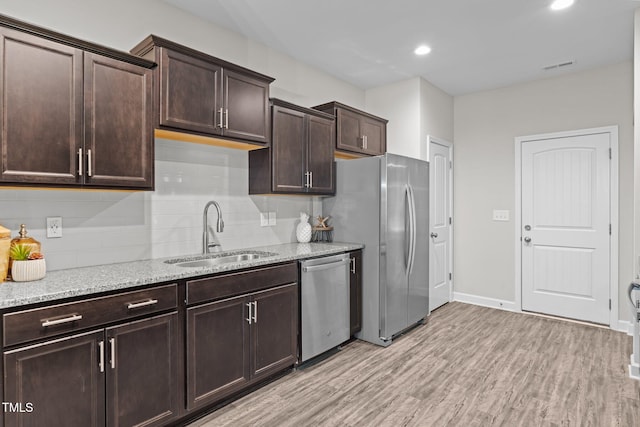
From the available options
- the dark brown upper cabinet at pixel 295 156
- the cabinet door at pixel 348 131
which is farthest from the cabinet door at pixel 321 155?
the cabinet door at pixel 348 131

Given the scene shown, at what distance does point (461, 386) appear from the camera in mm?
2621

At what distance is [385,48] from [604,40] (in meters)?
2.01

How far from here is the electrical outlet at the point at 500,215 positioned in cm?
455

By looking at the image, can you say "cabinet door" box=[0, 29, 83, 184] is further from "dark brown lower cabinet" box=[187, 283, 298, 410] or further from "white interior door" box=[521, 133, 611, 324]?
"white interior door" box=[521, 133, 611, 324]

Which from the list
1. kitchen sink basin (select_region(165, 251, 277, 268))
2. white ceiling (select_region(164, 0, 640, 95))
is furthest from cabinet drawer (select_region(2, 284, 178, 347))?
white ceiling (select_region(164, 0, 640, 95))

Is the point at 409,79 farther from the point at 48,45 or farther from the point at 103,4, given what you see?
the point at 48,45

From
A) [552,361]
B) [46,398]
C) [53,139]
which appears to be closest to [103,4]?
[53,139]

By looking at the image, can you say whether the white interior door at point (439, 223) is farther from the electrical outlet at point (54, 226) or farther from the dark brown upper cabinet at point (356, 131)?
the electrical outlet at point (54, 226)

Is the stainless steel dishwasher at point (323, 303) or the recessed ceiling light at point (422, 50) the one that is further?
the recessed ceiling light at point (422, 50)

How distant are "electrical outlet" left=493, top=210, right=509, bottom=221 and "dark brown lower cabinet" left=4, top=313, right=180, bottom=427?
13.5 ft

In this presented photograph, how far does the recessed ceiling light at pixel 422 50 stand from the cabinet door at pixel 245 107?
5.37ft

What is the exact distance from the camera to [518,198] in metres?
4.45

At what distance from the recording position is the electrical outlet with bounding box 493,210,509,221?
4547 mm

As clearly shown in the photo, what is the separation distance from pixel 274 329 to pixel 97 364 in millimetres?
1145
